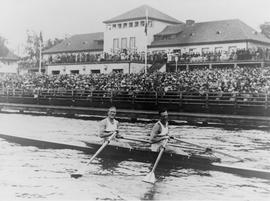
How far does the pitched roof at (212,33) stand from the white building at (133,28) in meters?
1.17

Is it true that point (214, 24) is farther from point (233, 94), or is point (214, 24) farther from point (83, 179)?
point (83, 179)

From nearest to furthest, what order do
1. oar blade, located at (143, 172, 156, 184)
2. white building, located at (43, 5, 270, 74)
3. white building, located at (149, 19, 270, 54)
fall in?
oar blade, located at (143, 172, 156, 184) → white building, located at (43, 5, 270, 74) → white building, located at (149, 19, 270, 54)

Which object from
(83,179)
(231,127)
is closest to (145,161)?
(83,179)

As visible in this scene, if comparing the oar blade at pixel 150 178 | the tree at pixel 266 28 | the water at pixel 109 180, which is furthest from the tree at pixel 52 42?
the oar blade at pixel 150 178

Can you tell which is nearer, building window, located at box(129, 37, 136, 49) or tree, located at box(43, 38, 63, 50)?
building window, located at box(129, 37, 136, 49)

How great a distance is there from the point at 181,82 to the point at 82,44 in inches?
1351

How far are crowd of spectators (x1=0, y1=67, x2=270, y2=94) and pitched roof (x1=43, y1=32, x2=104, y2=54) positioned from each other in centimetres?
2085

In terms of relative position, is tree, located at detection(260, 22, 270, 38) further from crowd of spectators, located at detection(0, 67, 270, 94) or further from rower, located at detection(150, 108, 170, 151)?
rower, located at detection(150, 108, 170, 151)

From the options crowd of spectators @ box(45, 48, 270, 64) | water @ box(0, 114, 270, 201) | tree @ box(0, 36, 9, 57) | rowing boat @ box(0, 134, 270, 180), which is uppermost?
tree @ box(0, 36, 9, 57)

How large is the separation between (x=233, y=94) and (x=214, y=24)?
82.9ft

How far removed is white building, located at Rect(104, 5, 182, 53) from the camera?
1965 inches

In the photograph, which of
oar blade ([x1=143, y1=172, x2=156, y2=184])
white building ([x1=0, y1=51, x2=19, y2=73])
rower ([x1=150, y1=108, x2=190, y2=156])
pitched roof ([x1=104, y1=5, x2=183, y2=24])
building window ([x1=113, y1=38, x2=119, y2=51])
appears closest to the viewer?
oar blade ([x1=143, y1=172, x2=156, y2=184])

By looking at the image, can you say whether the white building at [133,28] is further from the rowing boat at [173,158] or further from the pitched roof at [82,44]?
the rowing boat at [173,158]

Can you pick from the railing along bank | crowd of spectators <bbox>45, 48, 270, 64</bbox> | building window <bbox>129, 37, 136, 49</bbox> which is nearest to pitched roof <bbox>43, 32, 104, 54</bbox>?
building window <bbox>129, 37, 136, 49</bbox>
